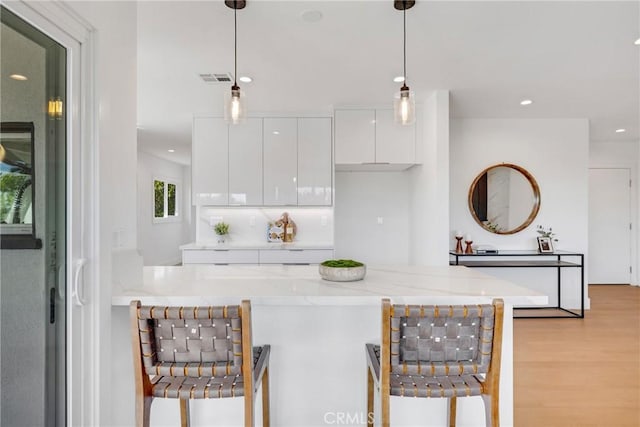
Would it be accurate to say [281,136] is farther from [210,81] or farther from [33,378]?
[33,378]

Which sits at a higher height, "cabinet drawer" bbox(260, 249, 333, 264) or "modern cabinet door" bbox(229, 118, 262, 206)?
"modern cabinet door" bbox(229, 118, 262, 206)

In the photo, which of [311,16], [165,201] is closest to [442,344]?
[311,16]

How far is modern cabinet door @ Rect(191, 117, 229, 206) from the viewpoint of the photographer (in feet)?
14.2

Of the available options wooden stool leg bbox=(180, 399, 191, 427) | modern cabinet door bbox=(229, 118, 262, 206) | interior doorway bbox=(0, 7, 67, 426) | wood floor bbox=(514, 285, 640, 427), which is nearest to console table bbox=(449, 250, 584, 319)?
wood floor bbox=(514, 285, 640, 427)

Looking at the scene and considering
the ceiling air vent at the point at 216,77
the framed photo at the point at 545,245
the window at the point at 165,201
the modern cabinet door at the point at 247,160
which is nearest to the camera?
the ceiling air vent at the point at 216,77

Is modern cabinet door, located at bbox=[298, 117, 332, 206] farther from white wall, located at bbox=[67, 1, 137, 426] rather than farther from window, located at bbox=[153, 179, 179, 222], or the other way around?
window, located at bbox=[153, 179, 179, 222]

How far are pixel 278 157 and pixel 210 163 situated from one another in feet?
2.81

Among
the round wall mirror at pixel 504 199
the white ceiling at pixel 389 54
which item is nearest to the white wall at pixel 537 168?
the round wall mirror at pixel 504 199

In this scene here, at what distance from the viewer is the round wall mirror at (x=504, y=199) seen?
15.2ft

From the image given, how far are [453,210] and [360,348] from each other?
132 inches

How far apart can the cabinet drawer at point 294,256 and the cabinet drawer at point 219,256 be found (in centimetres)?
12

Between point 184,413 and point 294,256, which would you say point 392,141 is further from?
point 184,413

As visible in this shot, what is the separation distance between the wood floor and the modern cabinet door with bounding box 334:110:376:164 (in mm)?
→ 2534

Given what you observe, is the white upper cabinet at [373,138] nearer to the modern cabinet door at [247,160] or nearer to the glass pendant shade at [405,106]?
the modern cabinet door at [247,160]
